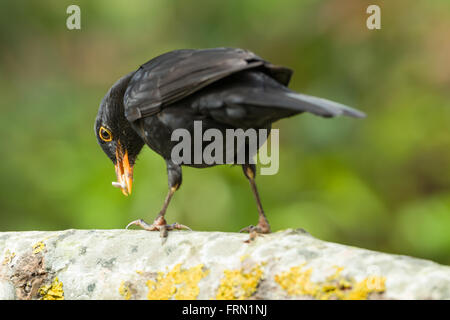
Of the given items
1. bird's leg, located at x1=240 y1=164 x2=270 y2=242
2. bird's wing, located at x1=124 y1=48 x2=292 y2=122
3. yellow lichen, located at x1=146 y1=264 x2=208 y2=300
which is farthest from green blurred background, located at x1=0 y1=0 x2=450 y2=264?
yellow lichen, located at x1=146 y1=264 x2=208 y2=300

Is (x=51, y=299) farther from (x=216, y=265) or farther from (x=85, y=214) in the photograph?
(x=85, y=214)

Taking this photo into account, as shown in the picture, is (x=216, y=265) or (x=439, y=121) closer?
(x=216, y=265)

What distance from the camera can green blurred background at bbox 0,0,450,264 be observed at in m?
5.02

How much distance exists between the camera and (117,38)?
613 cm

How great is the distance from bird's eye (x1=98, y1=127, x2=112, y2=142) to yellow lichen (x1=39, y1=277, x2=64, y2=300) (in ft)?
4.20

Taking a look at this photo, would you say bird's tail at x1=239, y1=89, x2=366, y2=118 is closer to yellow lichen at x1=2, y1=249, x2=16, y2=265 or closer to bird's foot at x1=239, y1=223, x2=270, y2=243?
bird's foot at x1=239, y1=223, x2=270, y2=243

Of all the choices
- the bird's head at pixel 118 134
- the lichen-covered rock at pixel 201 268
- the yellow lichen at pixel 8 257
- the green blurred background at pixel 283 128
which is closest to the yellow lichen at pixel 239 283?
the lichen-covered rock at pixel 201 268

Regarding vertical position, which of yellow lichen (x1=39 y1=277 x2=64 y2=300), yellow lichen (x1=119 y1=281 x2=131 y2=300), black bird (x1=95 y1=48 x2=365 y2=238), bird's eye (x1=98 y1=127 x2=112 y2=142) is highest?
black bird (x1=95 y1=48 x2=365 y2=238)

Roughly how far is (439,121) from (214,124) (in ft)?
9.75

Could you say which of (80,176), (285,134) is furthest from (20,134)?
(285,134)

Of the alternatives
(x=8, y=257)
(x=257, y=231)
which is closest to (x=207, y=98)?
(x=257, y=231)

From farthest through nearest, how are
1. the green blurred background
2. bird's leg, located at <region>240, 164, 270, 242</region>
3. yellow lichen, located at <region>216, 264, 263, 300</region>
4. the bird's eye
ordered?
1. the green blurred background
2. the bird's eye
3. bird's leg, located at <region>240, 164, 270, 242</region>
4. yellow lichen, located at <region>216, 264, 263, 300</region>

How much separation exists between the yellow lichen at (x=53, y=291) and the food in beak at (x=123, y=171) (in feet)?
3.83

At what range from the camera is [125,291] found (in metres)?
2.57
